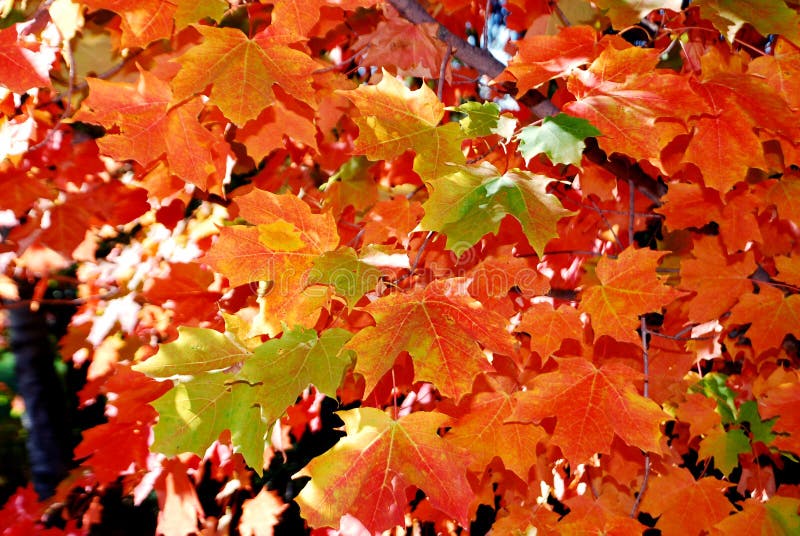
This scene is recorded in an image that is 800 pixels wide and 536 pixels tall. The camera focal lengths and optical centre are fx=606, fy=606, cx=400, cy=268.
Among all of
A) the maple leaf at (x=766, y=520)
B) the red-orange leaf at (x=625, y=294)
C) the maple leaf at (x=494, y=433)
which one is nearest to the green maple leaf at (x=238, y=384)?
the maple leaf at (x=494, y=433)

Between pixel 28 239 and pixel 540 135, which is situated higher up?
pixel 540 135

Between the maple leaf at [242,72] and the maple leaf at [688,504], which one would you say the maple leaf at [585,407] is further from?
the maple leaf at [242,72]

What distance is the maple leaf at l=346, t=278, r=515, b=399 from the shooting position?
4.27ft

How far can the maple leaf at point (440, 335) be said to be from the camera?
1303mm

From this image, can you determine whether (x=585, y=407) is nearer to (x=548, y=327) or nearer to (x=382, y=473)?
(x=548, y=327)

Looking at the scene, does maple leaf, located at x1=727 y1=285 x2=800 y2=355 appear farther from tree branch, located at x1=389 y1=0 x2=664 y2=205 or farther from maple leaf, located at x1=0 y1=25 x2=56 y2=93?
maple leaf, located at x1=0 y1=25 x2=56 y2=93

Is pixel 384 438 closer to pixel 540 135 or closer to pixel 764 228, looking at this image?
pixel 540 135

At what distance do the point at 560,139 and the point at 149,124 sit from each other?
1.19 m

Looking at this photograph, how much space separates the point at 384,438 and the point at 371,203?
4.33 ft

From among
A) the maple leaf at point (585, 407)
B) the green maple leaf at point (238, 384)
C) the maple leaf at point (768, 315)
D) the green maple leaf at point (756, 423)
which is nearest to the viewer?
the green maple leaf at point (238, 384)

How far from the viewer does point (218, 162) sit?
217 centimetres

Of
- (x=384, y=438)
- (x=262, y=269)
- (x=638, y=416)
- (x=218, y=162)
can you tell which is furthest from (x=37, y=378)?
(x=638, y=416)

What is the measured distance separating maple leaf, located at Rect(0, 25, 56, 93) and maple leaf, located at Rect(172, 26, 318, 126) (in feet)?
Answer: 1.39

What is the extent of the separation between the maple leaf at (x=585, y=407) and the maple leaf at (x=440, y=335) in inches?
14.0
